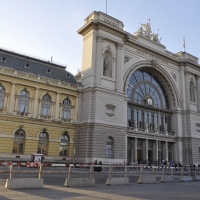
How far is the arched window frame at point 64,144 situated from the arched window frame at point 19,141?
18.7 ft

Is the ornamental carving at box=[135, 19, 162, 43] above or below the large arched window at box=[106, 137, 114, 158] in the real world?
above

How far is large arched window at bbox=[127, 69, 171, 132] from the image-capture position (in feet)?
147

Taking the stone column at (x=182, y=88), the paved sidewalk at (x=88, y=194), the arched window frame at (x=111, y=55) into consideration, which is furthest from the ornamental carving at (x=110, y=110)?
the paved sidewalk at (x=88, y=194)

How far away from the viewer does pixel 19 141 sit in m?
32.4

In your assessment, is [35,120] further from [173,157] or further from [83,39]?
[173,157]

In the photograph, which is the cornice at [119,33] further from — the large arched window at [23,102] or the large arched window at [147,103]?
the large arched window at [23,102]

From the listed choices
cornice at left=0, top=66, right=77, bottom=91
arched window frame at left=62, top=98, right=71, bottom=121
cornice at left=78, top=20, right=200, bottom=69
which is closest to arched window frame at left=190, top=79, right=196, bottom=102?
cornice at left=78, top=20, right=200, bottom=69

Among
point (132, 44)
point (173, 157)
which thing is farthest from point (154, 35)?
point (173, 157)

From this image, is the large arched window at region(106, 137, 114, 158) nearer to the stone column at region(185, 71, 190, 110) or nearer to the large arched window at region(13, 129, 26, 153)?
the large arched window at region(13, 129, 26, 153)

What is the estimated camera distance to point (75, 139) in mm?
37000

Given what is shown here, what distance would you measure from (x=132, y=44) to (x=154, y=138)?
1801 cm

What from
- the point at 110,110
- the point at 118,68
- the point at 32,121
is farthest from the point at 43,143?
the point at 118,68

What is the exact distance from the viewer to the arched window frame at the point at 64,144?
35781 mm

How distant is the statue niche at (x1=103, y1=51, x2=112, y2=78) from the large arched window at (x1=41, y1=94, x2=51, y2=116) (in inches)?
403
